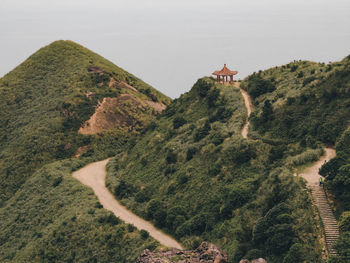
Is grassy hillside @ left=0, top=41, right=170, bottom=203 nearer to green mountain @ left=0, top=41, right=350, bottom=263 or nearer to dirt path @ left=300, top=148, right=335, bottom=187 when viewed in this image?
green mountain @ left=0, top=41, right=350, bottom=263

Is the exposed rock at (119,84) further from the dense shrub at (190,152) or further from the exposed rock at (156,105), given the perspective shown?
the dense shrub at (190,152)

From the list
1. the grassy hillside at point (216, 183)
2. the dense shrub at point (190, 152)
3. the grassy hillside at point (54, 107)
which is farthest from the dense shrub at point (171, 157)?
the grassy hillside at point (54, 107)

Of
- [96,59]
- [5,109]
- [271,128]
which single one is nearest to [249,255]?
[271,128]

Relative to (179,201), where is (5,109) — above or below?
above

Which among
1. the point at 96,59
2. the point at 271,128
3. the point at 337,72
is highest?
the point at 96,59

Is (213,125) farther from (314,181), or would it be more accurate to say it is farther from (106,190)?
(314,181)
